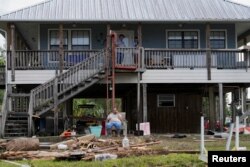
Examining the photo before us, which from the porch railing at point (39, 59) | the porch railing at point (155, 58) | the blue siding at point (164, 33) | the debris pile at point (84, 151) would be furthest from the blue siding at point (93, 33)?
the debris pile at point (84, 151)

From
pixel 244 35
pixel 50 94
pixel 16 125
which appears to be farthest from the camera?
pixel 244 35

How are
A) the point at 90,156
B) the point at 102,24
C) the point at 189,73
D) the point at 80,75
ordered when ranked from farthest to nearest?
the point at 102,24
the point at 189,73
the point at 80,75
the point at 90,156

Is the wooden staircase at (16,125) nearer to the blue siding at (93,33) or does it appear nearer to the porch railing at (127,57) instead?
the porch railing at (127,57)

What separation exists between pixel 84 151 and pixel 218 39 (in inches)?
560

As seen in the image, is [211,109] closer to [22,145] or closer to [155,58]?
[155,58]

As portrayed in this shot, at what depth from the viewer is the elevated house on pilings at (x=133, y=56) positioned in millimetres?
22484

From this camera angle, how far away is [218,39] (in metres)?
26.8

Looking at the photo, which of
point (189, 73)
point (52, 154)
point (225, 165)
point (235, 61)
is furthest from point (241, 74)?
point (225, 165)

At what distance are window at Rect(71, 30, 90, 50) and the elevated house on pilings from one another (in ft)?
0.16

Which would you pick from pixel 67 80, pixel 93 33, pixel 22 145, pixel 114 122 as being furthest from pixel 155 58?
pixel 22 145

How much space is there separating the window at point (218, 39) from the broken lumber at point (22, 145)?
13246mm

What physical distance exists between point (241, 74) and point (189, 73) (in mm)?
2416

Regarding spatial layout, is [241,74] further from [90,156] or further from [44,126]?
[90,156]

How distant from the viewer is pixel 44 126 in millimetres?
22656
